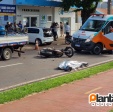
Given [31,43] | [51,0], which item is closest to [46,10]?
[51,0]

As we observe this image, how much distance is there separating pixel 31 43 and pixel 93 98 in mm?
19480

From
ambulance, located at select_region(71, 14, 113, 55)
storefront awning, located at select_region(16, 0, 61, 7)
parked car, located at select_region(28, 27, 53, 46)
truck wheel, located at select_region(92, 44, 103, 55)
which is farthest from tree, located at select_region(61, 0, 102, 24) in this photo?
truck wheel, located at select_region(92, 44, 103, 55)

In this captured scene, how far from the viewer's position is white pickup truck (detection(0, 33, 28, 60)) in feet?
57.0

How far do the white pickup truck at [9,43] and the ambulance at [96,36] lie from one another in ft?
13.2

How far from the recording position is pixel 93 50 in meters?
20.9

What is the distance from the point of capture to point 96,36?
20750 millimetres

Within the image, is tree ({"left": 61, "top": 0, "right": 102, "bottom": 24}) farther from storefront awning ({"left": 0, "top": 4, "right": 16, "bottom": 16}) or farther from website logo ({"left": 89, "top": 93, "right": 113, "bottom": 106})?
website logo ({"left": 89, "top": 93, "right": 113, "bottom": 106})

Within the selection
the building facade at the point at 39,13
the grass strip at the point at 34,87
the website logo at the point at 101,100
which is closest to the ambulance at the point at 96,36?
the grass strip at the point at 34,87

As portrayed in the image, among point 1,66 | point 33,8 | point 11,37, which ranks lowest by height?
point 1,66

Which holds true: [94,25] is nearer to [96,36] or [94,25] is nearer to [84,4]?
[96,36]

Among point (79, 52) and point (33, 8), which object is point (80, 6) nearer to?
point (33, 8)

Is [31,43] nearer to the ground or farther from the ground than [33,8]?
nearer to the ground

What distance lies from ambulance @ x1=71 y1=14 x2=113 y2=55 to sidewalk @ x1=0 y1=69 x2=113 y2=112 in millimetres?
9339

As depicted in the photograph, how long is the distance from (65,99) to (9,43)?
9.43 metres
